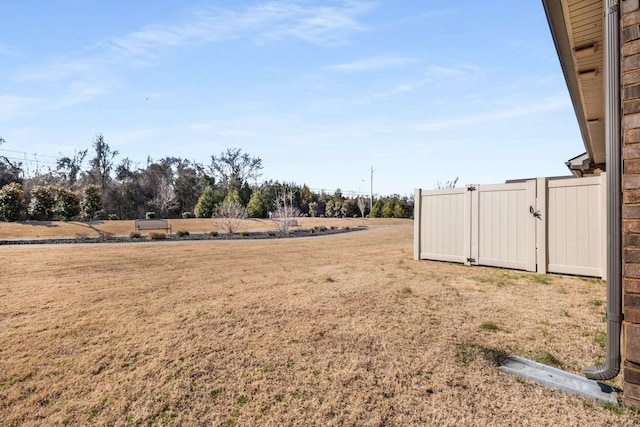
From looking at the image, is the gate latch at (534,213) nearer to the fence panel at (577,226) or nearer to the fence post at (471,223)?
the fence panel at (577,226)

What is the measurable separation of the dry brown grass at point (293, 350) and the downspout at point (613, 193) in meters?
0.37

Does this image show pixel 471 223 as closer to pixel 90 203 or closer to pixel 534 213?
pixel 534 213

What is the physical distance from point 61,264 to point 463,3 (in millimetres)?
9944

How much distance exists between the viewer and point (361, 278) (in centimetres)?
540

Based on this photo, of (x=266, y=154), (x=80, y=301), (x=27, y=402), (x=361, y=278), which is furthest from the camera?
(x=266, y=154)

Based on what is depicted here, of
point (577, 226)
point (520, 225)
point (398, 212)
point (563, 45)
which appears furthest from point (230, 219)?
point (398, 212)

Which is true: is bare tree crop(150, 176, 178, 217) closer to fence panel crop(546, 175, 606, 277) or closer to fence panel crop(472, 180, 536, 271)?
fence panel crop(472, 180, 536, 271)

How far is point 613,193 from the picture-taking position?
1.84 meters

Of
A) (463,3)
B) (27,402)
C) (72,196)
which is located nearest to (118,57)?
(463,3)

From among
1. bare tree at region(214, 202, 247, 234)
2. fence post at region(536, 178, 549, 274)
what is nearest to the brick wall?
fence post at region(536, 178, 549, 274)

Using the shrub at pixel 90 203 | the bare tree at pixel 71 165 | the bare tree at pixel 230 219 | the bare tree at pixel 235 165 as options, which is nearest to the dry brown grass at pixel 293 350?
the bare tree at pixel 230 219

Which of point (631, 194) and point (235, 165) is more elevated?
point (235, 165)

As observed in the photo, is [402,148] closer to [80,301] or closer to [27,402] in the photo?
[80,301]

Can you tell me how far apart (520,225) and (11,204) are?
2498 centimetres
